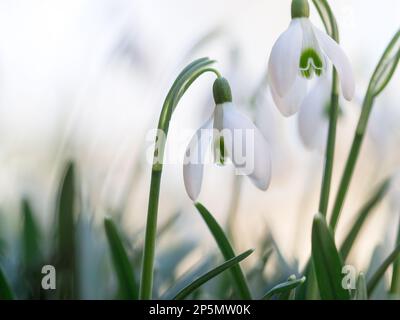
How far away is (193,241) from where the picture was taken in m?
1.22

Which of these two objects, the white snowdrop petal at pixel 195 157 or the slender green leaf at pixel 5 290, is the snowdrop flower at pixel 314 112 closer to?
the white snowdrop petal at pixel 195 157

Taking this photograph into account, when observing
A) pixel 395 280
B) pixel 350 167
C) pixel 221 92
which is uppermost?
pixel 221 92

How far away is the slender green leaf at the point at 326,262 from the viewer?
873 millimetres

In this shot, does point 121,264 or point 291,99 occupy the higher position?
point 291,99

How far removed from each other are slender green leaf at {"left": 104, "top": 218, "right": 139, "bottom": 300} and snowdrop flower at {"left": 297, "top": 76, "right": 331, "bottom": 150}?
1.00 feet

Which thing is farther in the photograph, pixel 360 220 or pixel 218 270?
pixel 360 220

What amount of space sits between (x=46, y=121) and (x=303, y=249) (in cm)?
46

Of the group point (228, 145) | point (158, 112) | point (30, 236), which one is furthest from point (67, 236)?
point (228, 145)

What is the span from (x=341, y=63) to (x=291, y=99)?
0.10 metres

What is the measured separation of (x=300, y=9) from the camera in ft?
2.87

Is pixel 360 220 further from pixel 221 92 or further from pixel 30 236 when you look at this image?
pixel 30 236

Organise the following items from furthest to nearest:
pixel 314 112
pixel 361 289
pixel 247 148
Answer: pixel 314 112
pixel 361 289
pixel 247 148
